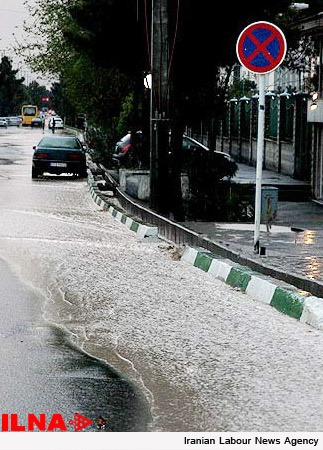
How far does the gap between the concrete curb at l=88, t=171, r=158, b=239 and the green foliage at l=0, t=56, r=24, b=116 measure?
13339cm

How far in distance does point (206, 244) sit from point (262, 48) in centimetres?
271

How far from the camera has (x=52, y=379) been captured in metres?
6.99

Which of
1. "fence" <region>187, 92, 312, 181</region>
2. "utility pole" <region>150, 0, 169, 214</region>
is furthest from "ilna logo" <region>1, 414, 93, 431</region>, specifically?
"fence" <region>187, 92, 312, 181</region>

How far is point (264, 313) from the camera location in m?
10.1

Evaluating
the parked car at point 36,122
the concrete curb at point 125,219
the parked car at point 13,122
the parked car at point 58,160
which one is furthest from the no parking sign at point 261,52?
the parked car at point 13,122

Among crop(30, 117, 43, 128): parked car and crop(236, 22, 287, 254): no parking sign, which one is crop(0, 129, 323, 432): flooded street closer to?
crop(236, 22, 287, 254): no parking sign

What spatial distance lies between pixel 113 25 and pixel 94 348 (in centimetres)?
2044

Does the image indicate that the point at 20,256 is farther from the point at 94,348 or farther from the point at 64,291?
the point at 94,348

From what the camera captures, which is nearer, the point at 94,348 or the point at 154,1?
the point at 94,348

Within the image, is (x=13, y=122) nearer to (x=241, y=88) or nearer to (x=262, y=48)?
(x=241, y=88)

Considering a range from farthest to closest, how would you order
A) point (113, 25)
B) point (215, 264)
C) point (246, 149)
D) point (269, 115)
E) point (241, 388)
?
point (246, 149), point (269, 115), point (113, 25), point (215, 264), point (241, 388)

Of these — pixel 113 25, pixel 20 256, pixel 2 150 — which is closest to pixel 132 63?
pixel 113 25

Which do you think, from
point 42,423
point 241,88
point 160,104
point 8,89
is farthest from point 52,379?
point 8,89

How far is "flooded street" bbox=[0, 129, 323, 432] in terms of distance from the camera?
628cm
